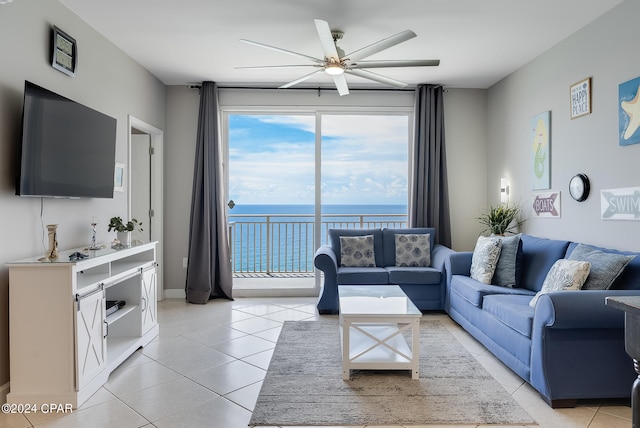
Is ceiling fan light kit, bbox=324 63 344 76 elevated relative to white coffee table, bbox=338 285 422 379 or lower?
elevated

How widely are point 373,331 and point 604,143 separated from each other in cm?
249

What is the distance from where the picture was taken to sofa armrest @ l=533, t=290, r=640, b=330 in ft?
7.46

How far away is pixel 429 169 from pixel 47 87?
4240 mm

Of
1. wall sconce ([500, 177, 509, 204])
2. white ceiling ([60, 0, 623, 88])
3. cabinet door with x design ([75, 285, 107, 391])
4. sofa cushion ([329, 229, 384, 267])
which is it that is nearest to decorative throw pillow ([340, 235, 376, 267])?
sofa cushion ([329, 229, 384, 267])

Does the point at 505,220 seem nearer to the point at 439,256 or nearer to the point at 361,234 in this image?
the point at 439,256

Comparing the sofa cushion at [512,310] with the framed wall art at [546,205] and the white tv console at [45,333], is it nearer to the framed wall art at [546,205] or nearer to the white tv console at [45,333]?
the framed wall art at [546,205]

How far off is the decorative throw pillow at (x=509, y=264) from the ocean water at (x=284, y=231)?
7.59 ft

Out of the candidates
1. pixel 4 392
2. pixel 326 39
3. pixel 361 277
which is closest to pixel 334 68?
pixel 326 39

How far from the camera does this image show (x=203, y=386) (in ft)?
8.66

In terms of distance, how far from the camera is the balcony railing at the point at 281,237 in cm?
609

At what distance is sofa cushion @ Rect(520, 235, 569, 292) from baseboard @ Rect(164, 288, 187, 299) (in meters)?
4.18

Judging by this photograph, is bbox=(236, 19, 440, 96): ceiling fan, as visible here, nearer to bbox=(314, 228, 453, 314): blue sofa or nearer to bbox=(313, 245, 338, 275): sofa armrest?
bbox=(313, 245, 338, 275): sofa armrest

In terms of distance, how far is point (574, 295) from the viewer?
2328mm

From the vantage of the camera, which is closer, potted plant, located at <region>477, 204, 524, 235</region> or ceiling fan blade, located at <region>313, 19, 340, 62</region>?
ceiling fan blade, located at <region>313, 19, 340, 62</region>
